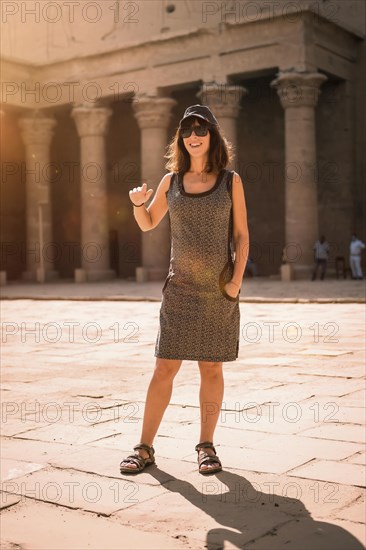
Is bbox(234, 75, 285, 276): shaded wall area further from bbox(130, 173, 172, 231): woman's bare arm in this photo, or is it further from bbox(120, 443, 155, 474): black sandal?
bbox(120, 443, 155, 474): black sandal

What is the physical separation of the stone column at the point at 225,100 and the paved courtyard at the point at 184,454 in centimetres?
1906

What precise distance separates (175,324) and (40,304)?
17.1 m

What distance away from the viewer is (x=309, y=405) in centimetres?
732

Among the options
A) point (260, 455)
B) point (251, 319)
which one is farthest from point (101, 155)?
point (260, 455)

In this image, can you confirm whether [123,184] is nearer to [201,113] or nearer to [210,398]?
[201,113]

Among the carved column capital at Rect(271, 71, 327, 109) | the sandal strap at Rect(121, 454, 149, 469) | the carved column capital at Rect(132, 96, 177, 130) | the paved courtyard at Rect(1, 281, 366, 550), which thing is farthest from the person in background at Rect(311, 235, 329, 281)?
the sandal strap at Rect(121, 454, 149, 469)

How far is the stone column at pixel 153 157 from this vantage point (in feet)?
103

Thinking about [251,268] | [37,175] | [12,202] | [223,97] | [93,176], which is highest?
[223,97]

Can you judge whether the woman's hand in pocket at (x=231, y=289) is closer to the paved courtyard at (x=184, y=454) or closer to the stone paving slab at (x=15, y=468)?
the paved courtyard at (x=184, y=454)

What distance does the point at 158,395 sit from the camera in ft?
17.8

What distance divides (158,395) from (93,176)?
28.8m

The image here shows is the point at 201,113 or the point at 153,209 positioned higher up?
the point at 201,113

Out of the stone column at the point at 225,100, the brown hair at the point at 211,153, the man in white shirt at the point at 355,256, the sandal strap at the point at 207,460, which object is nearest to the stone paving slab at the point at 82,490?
the sandal strap at the point at 207,460

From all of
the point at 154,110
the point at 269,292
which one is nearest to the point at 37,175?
the point at 154,110
